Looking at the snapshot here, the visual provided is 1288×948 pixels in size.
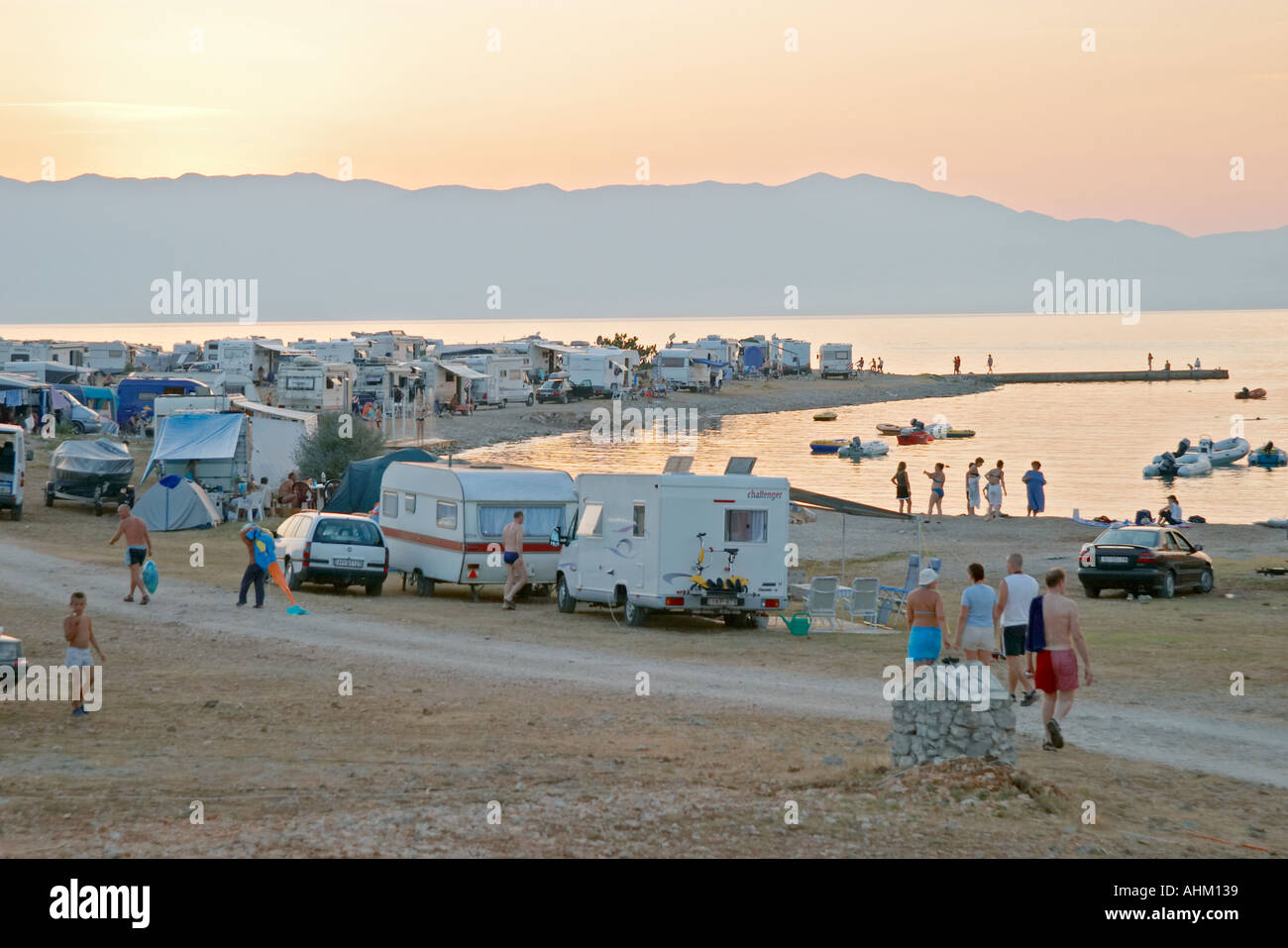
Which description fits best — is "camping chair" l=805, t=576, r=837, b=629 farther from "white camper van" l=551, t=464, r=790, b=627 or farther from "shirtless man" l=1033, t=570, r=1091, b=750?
"shirtless man" l=1033, t=570, r=1091, b=750

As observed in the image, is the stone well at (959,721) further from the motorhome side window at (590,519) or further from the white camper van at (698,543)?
the motorhome side window at (590,519)

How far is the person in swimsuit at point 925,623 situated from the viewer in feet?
43.1

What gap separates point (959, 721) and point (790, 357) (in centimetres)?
10420

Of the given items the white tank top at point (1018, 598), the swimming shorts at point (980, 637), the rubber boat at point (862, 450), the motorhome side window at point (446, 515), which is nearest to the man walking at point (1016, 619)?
the white tank top at point (1018, 598)

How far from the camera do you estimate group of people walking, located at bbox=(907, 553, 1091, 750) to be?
11.9 metres

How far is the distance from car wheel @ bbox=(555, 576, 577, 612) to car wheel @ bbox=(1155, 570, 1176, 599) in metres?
9.42

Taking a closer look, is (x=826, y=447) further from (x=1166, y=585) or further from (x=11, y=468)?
(x=1166, y=585)

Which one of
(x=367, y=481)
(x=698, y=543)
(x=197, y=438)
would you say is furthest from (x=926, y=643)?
(x=197, y=438)

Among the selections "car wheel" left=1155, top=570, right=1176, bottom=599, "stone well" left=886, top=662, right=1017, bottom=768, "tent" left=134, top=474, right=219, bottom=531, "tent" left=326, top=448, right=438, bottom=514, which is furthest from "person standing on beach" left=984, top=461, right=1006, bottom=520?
"stone well" left=886, top=662, right=1017, bottom=768

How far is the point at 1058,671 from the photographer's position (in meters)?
11.9

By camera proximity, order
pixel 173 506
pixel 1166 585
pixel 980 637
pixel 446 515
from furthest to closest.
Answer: pixel 173 506 < pixel 446 515 < pixel 1166 585 < pixel 980 637

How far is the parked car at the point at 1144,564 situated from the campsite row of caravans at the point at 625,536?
19.3 ft
